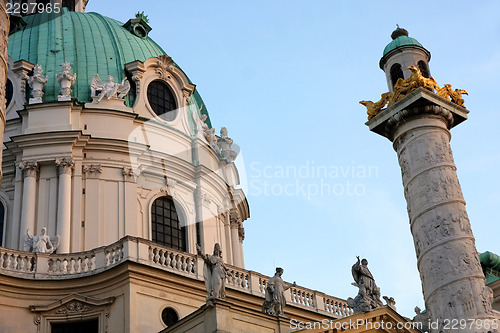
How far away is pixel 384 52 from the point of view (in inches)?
816

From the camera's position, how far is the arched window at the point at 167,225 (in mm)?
30594

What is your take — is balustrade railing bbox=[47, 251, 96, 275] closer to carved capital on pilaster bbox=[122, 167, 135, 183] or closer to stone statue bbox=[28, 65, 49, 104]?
carved capital on pilaster bbox=[122, 167, 135, 183]

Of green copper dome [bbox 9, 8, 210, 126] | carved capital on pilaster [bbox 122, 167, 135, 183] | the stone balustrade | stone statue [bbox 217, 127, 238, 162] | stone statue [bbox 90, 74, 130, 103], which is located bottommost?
the stone balustrade

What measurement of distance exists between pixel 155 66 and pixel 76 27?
4.06 meters

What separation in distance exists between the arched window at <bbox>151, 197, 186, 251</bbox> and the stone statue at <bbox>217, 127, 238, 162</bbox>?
170 inches

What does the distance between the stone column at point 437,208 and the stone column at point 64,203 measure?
12866 millimetres

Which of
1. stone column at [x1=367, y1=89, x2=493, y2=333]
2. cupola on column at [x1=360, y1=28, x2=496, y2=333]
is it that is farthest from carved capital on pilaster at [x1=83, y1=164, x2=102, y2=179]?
stone column at [x1=367, y1=89, x2=493, y2=333]

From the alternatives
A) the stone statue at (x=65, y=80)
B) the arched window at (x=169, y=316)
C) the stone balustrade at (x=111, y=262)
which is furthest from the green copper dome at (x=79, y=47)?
the arched window at (x=169, y=316)

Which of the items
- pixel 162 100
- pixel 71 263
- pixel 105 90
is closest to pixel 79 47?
pixel 105 90

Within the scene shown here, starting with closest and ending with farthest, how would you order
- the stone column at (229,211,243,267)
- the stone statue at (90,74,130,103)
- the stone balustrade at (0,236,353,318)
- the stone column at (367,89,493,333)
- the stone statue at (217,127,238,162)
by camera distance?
the stone column at (367,89,493,333) → the stone balustrade at (0,236,353,318) → the stone statue at (90,74,130,103) → the stone column at (229,211,243,267) → the stone statue at (217,127,238,162)

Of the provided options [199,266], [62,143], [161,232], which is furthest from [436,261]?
[62,143]

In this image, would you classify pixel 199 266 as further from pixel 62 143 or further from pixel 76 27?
pixel 76 27

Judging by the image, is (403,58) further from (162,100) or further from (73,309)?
(162,100)

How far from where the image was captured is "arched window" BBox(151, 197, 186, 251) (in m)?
30.6
